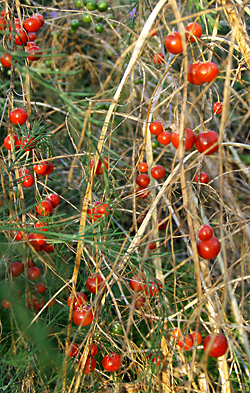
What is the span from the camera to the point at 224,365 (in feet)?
3.39

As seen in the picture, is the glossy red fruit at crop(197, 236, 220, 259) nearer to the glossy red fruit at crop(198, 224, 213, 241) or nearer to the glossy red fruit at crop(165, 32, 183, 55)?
the glossy red fruit at crop(198, 224, 213, 241)

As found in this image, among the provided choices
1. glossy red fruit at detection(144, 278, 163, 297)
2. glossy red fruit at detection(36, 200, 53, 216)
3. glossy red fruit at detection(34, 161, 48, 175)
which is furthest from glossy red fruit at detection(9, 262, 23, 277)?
glossy red fruit at detection(144, 278, 163, 297)

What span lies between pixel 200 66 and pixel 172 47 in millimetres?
73

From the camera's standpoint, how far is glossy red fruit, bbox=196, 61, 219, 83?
684mm

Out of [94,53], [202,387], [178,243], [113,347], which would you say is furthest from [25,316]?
[94,53]

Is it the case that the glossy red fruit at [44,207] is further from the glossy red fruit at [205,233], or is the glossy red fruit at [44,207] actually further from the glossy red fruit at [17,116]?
the glossy red fruit at [205,233]

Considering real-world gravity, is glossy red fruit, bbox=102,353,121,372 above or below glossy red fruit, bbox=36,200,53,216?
below

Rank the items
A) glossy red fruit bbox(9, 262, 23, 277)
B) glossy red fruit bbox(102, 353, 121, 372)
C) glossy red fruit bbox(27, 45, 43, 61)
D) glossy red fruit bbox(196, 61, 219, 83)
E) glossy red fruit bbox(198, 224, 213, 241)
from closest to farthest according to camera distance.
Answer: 1. glossy red fruit bbox(27, 45, 43, 61)
2. glossy red fruit bbox(196, 61, 219, 83)
3. glossy red fruit bbox(198, 224, 213, 241)
4. glossy red fruit bbox(102, 353, 121, 372)
5. glossy red fruit bbox(9, 262, 23, 277)

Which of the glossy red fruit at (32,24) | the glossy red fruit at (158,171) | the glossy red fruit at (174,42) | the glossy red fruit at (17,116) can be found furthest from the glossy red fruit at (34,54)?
the glossy red fruit at (158,171)

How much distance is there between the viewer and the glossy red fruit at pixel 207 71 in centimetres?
68

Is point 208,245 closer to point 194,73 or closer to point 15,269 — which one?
point 194,73

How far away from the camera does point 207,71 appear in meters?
0.69

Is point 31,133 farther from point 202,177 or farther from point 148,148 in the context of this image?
point 202,177

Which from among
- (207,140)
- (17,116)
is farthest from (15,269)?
(207,140)
